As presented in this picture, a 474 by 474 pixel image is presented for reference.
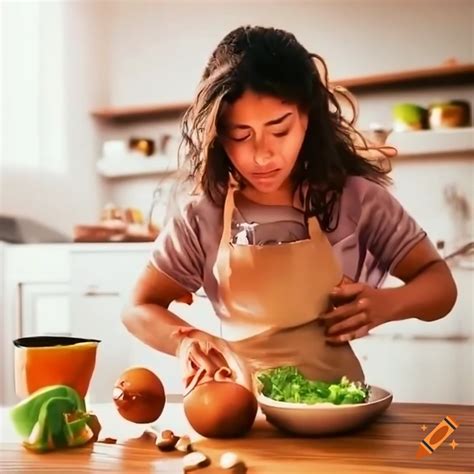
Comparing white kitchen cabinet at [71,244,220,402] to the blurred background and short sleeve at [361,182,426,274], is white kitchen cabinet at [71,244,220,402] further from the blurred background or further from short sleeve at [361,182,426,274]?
short sleeve at [361,182,426,274]

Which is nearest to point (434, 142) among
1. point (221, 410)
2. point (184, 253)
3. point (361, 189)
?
point (361, 189)

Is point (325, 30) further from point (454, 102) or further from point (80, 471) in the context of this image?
point (80, 471)

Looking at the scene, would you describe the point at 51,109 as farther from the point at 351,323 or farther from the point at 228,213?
the point at 351,323

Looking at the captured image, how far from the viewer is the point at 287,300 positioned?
0.59 metres

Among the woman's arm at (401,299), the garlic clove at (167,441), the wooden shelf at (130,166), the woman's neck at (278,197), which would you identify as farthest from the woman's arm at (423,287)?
the wooden shelf at (130,166)

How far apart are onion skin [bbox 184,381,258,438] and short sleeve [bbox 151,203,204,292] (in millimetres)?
151

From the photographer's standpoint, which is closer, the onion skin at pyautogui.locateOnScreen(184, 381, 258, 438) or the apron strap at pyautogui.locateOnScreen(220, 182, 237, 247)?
the onion skin at pyautogui.locateOnScreen(184, 381, 258, 438)

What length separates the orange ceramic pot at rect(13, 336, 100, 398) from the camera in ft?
1.75

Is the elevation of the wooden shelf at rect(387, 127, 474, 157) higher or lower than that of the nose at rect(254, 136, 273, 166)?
higher

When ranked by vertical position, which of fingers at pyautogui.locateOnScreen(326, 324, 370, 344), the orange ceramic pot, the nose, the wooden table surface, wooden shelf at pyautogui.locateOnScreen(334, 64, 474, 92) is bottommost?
the wooden table surface

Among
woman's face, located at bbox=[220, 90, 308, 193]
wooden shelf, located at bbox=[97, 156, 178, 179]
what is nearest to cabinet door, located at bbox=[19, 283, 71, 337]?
wooden shelf, located at bbox=[97, 156, 178, 179]

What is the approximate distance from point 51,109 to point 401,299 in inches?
21.2

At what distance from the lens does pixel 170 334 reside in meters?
0.61

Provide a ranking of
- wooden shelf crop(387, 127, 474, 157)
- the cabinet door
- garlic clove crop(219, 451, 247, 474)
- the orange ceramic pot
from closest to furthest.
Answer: garlic clove crop(219, 451, 247, 474) → the orange ceramic pot → wooden shelf crop(387, 127, 474, 157) → the cabinet door
